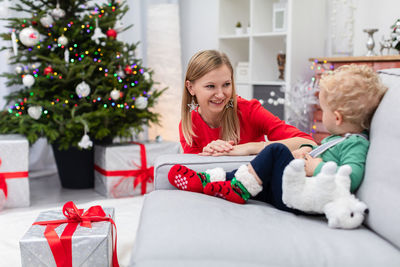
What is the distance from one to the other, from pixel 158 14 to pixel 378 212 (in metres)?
3.12

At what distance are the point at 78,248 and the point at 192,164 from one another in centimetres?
50

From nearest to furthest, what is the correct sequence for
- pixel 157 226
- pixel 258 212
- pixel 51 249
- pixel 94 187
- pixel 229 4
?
1. pixel 157 226
2. pixel 258 212
3. pixel 51 249
4. pixel 94 187
5. pixel 229 4

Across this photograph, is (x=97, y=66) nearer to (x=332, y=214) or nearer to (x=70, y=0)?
(x=70, y=0)

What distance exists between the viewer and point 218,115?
79.4 inches

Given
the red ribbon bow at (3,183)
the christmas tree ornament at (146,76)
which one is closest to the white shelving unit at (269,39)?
the christmas tree ornament at (146,76)

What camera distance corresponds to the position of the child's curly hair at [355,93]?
1355mm

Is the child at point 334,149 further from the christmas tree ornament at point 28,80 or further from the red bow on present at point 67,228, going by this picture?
the christmas tree ornament at point 28,80

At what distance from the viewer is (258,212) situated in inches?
52.5

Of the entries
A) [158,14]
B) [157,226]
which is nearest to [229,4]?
[158,14]

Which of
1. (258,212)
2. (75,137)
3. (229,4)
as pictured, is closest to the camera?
(258,212)

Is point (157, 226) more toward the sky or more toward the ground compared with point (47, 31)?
more toward the ground

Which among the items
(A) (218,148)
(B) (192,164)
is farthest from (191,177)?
(A) (218,148)

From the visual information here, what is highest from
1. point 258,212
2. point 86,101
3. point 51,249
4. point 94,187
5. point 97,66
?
point 97,66

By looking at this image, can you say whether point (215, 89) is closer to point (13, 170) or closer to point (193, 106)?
point (193, 106)
